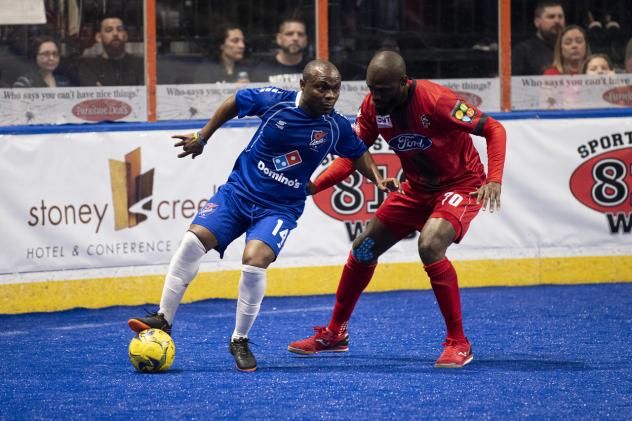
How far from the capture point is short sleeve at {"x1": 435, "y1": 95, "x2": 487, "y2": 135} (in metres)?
6.96

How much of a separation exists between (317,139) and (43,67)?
12.8 feet

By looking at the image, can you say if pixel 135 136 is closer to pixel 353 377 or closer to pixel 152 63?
pixel 152 63

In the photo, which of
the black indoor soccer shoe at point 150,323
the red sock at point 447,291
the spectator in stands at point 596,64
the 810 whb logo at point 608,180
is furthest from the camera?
the spectator in stands at point 596,64

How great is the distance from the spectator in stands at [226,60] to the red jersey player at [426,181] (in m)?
3.19

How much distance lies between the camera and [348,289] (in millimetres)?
7574

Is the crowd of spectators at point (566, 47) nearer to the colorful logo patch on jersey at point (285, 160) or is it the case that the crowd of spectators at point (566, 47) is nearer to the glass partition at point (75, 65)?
the glass partition at point (75, 65)

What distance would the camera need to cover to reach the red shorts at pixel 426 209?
7.07 metres

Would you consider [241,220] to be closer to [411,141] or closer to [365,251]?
[365,251]

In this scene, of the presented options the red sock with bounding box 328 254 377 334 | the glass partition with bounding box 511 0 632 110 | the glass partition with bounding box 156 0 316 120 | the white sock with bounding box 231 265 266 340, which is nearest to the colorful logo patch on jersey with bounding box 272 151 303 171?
the white sock with bounding box 231 265 266 340

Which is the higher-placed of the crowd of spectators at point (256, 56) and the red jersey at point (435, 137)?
the crowd of spectators at point (256, 56)

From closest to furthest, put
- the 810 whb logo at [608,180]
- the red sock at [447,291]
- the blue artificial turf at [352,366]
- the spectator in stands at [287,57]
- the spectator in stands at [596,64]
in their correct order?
the blue artificial turf at [352,366], the red sock at [447,291], the 810 whb logo at [608,180], the spectator in stands at [287,57], the spectator in stands at [596,64]

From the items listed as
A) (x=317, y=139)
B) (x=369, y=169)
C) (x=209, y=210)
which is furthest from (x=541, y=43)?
(x=209, y=210)

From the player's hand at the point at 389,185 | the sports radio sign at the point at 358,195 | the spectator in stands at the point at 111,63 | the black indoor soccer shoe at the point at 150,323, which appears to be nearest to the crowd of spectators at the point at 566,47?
the sports radio sign at the point at 358,195

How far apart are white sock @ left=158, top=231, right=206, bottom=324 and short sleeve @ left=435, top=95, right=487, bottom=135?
5.51 ft
